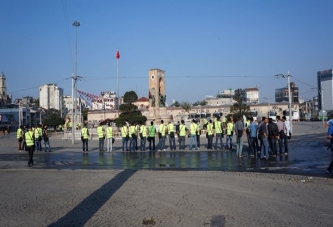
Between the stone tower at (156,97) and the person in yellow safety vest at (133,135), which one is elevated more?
the stone tower at (156,97)

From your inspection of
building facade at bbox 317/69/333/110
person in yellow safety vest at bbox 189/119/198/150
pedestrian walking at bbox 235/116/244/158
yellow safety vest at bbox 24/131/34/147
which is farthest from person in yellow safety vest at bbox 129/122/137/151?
building facade at bbox 317/69/333/110

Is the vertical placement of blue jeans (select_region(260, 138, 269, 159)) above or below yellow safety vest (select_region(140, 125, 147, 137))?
below

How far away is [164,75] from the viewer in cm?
6153

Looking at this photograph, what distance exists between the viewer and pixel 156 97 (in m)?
58.1

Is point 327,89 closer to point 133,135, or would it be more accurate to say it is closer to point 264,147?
point 133,135

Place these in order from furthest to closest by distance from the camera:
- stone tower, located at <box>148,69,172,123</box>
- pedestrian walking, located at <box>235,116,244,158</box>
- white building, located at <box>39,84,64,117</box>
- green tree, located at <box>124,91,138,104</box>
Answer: white building, located at <box>39,84,64,117</box> < green tree, located at <box>124,91,138,104</box> < stone tower, located at <box>148,69,172,123</box> < pedestrian walking, located at <box>235,116,244,158</box>

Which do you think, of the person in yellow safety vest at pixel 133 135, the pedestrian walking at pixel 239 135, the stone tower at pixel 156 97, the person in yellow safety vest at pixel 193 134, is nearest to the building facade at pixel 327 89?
the stone tower at pixel 156 97

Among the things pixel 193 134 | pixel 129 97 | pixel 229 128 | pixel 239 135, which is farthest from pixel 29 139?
→ pixel 129 97

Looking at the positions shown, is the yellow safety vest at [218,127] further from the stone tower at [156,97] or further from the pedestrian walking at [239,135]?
the stone tower at [156,97]

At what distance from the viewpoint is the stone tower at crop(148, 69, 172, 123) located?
189 ft

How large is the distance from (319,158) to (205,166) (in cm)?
515

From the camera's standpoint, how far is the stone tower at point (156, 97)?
57.8 m

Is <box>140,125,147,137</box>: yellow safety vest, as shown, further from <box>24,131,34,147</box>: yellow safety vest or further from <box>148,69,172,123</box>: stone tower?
<box>148,69,172,123</box>: stone tower

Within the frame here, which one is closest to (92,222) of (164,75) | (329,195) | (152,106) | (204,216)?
(204,216)
